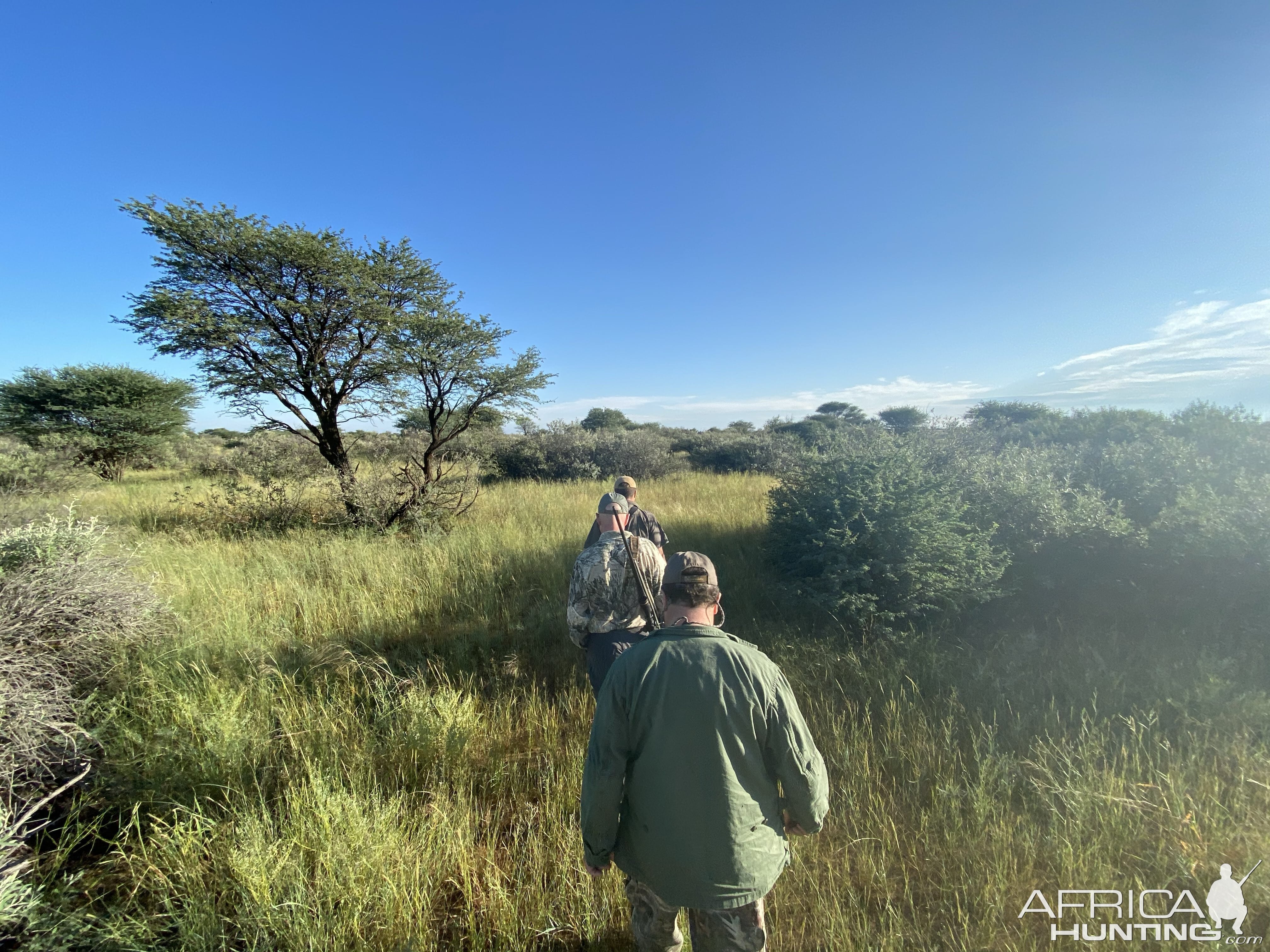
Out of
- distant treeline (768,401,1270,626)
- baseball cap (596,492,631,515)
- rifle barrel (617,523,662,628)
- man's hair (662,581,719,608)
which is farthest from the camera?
distant treeline (768,401,1270,626)

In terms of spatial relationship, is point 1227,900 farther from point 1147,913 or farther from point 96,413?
point 96,413

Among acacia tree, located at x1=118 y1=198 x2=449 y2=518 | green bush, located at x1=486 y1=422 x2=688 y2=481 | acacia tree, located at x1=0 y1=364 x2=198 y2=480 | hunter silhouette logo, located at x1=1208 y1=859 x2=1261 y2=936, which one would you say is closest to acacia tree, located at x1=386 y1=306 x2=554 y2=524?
acacia tree, located at x1=118 y1=198 x2=449 y2=518

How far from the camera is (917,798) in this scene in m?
2.59

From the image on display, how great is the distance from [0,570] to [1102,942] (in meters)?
7.40

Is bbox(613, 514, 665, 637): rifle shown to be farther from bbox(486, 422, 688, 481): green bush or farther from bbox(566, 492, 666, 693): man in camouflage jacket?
bbox(486, 422, 688, 481): green bush

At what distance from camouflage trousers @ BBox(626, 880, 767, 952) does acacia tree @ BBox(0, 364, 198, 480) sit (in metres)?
21.8

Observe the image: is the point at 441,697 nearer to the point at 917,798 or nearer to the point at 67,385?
the point at 917,798

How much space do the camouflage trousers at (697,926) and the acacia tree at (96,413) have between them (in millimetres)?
21803

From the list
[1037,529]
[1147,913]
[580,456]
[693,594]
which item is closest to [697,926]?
[693,594]

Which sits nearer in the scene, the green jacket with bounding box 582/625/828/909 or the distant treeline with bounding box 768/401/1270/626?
the green jacket with bounding box 582/625/828/909

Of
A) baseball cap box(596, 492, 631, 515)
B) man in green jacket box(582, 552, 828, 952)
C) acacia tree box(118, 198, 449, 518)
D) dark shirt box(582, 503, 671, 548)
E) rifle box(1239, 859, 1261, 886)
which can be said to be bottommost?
rifle box(1239, 859, 1261, 886)

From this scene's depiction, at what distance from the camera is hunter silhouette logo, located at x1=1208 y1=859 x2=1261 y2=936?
189 cm

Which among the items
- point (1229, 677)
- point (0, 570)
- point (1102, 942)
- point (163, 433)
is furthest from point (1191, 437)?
point (163, 433)

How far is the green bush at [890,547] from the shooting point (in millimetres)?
4125
